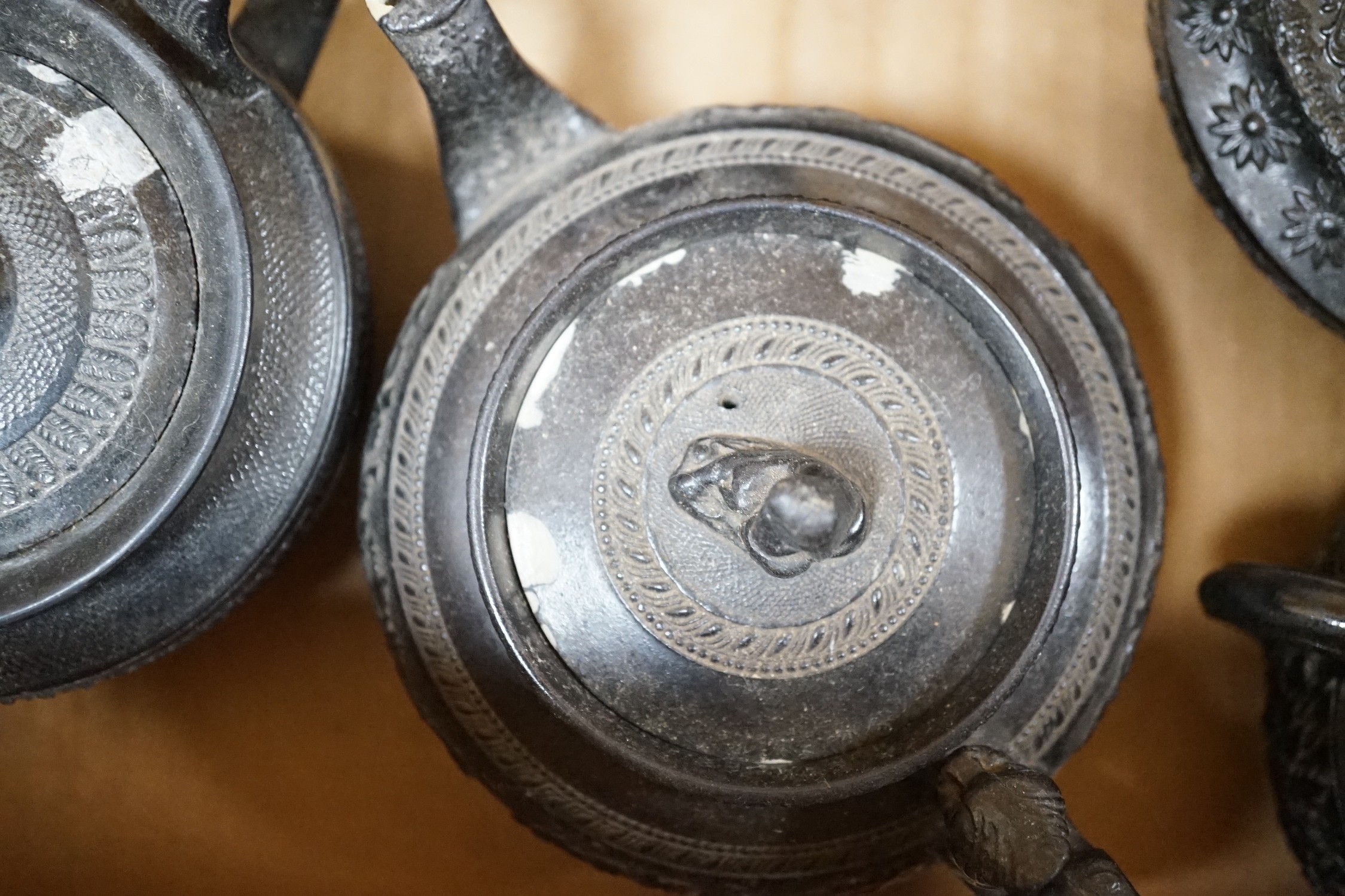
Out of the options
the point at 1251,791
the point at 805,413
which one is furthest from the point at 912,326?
the point at 1251,791

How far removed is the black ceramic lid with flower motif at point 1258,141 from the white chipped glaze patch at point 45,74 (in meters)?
1.00

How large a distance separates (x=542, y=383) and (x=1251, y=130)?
0.74m

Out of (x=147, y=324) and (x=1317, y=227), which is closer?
(x=147, y=324)

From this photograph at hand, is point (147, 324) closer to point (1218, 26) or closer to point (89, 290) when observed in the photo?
point (89, 290)

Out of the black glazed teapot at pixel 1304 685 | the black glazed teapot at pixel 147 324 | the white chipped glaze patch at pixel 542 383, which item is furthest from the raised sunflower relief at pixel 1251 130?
the black glazed teapot at pixel 147 324

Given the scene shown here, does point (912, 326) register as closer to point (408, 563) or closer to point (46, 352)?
point (408, 563)

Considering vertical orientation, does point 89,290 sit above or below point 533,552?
above

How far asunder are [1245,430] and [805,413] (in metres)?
0.75

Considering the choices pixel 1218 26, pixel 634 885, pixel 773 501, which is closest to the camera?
pixel 773 501

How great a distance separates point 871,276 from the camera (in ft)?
2.61

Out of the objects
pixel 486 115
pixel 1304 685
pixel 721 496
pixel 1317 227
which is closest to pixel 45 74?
pixel 486 115

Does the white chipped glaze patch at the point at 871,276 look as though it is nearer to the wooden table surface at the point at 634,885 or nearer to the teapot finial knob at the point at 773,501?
the teapot finial knob at the point at 773,501

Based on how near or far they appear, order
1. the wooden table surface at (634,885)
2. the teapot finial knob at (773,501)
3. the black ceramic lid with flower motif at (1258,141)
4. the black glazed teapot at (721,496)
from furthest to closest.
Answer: the wooden table surface at (634,885) → the black ceramic lid with flower motif at (1258,141) → the black glazed teapot at (721,496) → the teapot finial knob at (773,501)

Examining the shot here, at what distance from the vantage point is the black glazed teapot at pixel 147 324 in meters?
0.77
